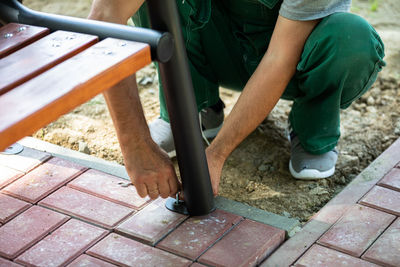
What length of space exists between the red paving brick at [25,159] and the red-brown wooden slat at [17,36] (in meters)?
0.79

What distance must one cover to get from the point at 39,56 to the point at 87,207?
2.63 feet

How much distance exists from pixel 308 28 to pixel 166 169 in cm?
71

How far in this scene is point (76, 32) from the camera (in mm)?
1609

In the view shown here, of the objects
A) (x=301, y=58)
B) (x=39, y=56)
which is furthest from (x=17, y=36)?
(x=301, y=58)

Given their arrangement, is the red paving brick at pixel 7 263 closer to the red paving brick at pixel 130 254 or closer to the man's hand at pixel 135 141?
the red paving brick at pixel 130 254

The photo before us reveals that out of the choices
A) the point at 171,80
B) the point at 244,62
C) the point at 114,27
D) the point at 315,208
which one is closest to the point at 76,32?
the point at 114,27

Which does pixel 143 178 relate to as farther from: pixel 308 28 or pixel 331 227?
pixel 308 28

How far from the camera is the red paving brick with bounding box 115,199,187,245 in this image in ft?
6.53

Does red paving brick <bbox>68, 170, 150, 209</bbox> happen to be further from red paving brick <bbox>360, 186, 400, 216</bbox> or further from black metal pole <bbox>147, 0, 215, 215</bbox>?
red paving brick <bbox>360, 186, 400, 216</bbox>

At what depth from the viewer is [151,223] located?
2055mm

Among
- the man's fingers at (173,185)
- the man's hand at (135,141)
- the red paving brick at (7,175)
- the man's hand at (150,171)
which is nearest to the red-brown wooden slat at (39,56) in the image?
the man's hand at (135,141)

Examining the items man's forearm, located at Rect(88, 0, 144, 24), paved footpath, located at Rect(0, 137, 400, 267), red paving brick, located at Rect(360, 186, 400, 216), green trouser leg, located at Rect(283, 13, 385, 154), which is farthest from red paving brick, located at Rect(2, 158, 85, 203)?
red paving brick, located at Rect(360, 186, 400, 216)

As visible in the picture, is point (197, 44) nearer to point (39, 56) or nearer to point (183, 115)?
point (183, 115)

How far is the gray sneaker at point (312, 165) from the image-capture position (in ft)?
7.89
